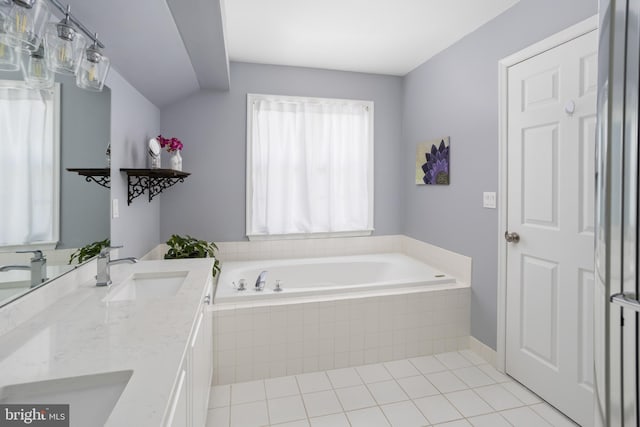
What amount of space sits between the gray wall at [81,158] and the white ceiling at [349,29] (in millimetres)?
1185

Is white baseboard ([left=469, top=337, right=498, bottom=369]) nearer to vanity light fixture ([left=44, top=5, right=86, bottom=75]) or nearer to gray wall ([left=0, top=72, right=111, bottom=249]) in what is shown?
gray wall ([left=0, top=72, right=111, bottom=249])

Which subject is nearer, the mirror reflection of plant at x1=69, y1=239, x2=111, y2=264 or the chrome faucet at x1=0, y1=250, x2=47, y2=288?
the chrome faucet at x1=0, y1=250, x2=47, y2=288

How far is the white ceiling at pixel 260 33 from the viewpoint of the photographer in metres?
1.75

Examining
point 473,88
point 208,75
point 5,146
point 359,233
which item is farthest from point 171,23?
point 359,233

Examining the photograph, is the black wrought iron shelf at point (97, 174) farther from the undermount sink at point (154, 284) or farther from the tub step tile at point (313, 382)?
the tub step tile at point (313, 382)

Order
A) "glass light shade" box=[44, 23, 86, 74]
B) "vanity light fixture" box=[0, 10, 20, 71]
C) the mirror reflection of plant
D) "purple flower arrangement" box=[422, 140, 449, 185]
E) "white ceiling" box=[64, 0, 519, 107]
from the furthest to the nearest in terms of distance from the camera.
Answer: "purple flower arrangement" box=[422, 140, 449, 185]
"white ceiling" box=[64, 0, 519, 107]
the mirror reflection of plant
"glass light shade" box=[44, 23, 86, 74]
"vanity light fixture" box=[0, 10, 20, 71]

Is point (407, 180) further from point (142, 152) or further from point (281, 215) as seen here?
point (142, 152)

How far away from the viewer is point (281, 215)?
3.34m

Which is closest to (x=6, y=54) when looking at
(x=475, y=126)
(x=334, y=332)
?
(x=334, y=332)

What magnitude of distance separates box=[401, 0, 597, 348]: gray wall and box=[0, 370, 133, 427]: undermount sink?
2332mm

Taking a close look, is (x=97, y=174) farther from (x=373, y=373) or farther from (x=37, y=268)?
(x=373, y=373)

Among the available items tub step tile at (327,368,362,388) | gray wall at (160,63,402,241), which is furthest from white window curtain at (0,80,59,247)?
gray wall at (160,63,402,241)

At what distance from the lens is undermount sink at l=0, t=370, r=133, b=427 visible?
76 cm

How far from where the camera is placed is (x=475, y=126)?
256 cm
